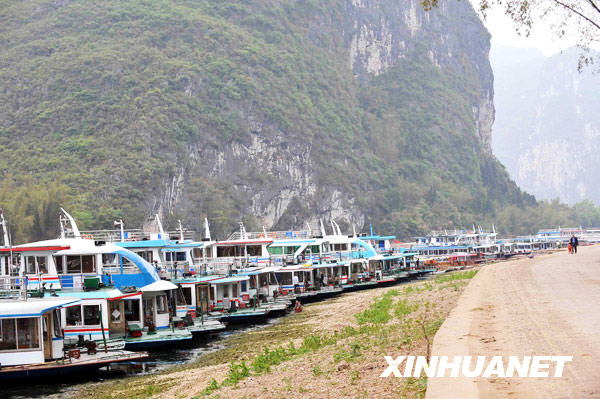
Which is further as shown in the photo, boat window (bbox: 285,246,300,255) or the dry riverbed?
boat window (bbox: 285,246,300,255)

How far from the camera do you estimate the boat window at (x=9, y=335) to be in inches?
916

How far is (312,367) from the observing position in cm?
1819

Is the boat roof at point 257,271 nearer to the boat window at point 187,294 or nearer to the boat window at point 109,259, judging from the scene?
the boat window at point 187,294

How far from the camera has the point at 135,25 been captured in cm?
16250

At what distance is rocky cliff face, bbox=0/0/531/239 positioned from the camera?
382 ft

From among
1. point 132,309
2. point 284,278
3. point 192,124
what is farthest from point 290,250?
point 192,124

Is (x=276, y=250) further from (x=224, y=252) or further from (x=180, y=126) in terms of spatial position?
(x=180, y=126)

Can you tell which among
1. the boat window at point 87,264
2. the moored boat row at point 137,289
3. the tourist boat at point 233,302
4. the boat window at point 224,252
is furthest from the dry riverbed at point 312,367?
the boat window at point 224,252

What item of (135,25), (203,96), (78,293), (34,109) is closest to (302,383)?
(78,293)

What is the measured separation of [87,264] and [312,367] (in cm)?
1679

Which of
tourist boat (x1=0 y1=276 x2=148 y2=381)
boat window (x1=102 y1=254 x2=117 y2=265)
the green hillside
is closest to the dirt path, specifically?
tourist boat (x1=0 y1=276 x2=148 y2=381)

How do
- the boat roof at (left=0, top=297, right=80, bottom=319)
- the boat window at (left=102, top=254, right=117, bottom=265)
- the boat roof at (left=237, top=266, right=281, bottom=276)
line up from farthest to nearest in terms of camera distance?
the boat roof at (left=237, top=266, right=281, bottom=276)
the boat window at (left=102, top=254, right=117, bottom=265)
the boat roof at (left=0, top=297, right=80, bottom=319)

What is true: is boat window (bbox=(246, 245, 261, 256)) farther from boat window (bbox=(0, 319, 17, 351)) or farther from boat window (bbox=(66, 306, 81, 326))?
boat window (bbox=(0, 319, 17, 351))

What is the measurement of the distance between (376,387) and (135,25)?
524ft
